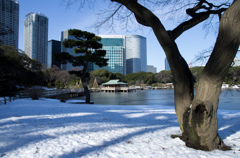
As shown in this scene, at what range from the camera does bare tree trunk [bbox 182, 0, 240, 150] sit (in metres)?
2.31

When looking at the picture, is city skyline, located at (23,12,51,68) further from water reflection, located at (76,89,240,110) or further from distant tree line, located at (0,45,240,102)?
water reflection, located at (76,89,240,110)

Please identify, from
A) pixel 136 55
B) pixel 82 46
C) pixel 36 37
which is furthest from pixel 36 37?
pixel 82 46

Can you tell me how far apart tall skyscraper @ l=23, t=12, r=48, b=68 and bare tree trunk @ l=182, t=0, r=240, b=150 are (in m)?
Result: 80.3

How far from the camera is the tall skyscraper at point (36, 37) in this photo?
248 ft

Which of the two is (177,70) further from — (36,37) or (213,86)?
(36,37)

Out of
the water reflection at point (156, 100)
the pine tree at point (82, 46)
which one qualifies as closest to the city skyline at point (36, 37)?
the water reflection at point (156, 100)

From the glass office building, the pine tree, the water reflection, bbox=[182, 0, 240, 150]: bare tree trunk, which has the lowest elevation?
the water reflection

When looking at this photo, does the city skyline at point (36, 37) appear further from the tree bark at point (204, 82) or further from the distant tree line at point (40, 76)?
the tree bark at point (204, 82)

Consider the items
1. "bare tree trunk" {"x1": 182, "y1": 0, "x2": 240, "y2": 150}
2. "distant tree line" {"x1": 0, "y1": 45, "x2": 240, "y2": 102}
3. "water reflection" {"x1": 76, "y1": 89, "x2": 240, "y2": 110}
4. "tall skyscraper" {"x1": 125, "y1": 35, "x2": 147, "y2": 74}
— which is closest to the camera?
"bare tree trunk" {"x1": 182, "y1": 0, "x2": 240, "y2": 150}

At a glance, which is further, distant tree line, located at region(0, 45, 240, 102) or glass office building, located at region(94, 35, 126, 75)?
glass office building, located at region(94, 35, 126, 75)

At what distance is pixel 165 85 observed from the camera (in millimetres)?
61750

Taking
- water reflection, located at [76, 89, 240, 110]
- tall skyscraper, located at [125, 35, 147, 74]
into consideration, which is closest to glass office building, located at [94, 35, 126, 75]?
tall skyscraper, located at [125, 35, 147, 74]

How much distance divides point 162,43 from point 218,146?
188cm

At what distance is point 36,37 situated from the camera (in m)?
77.6
